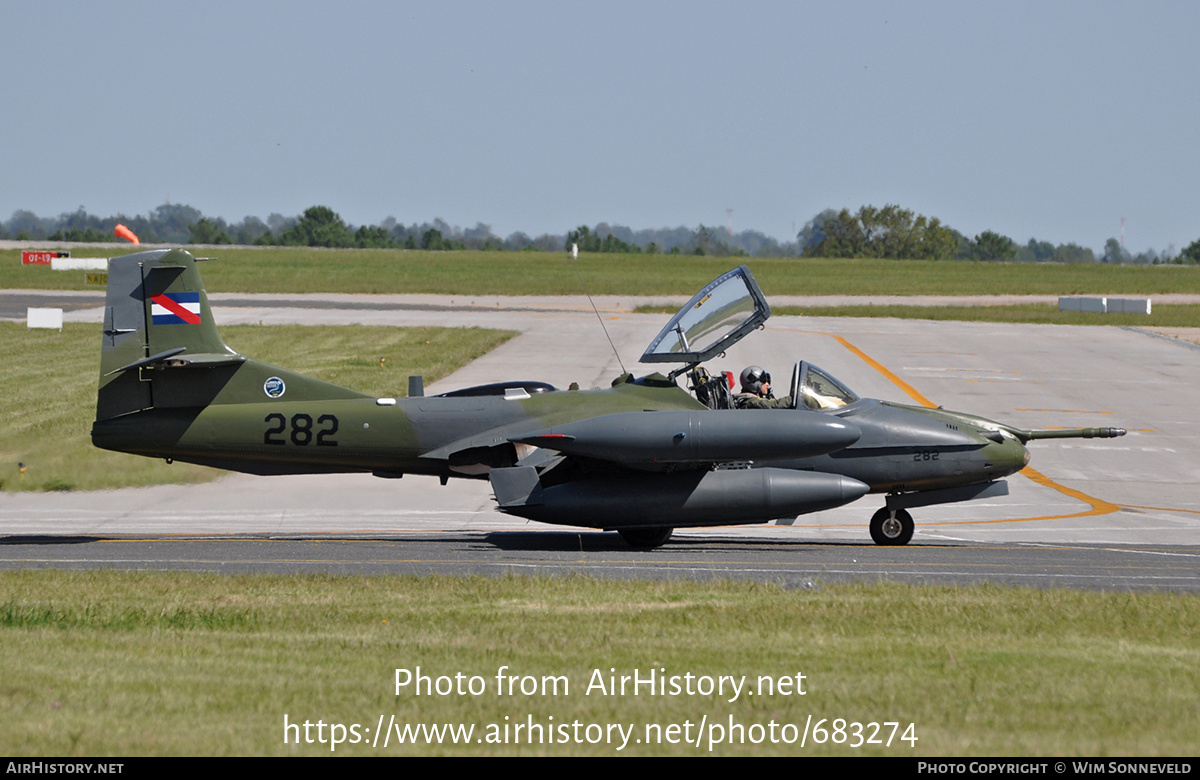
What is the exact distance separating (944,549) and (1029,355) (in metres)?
26.2

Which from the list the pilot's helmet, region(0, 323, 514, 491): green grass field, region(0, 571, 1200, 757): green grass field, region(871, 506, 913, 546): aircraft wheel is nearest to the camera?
region(0, 571, 1200, 757): green grass field

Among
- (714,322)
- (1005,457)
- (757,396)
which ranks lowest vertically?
(1005,457)

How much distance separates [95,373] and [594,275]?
66400mm

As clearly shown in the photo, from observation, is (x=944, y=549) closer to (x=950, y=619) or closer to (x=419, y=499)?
(x=950, y=619)

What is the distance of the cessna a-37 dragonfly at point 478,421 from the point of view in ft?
46.3

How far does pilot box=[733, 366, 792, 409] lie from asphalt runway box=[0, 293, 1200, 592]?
168 cm

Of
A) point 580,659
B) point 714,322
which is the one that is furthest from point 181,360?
point 580,659

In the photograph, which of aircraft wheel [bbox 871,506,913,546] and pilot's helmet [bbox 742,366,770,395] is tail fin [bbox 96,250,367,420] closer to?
pilot's helmet [bbox 742,366,770,395]

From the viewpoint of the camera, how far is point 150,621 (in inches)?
357

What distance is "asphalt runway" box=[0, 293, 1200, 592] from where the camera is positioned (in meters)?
12.6

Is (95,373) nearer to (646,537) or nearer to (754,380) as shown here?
(646,537)

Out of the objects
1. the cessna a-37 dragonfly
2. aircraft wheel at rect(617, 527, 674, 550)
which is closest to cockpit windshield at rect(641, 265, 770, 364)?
the cessna a-37 dragonfly

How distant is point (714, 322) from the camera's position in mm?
14391
